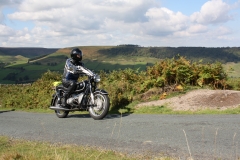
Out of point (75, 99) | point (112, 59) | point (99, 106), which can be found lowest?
point (99, 106)

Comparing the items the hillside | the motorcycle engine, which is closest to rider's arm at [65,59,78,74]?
the motorcycle engine

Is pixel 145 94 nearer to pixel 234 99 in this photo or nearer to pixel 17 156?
pixel 234 99

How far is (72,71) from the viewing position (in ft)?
31.1

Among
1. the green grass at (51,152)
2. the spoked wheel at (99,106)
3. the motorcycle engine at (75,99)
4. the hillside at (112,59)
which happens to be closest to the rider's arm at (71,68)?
the motorcycle engine at (75,99)

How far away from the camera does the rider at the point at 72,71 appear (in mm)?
9446

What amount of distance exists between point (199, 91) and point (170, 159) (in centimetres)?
761

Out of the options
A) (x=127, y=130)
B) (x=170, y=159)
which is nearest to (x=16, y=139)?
(x=127, y=130)

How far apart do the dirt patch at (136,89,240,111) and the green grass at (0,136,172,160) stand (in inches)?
225

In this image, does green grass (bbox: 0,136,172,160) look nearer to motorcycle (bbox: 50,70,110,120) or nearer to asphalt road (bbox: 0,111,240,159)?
asphalt road (bbox: 0,111,240,159)

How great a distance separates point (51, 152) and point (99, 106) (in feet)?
12.2

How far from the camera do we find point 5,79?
10062cm

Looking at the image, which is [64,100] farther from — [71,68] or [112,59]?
[112,59]

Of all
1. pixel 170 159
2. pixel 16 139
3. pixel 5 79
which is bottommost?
pixel 5 79

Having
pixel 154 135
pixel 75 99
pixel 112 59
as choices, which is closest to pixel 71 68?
pixel 75 99
